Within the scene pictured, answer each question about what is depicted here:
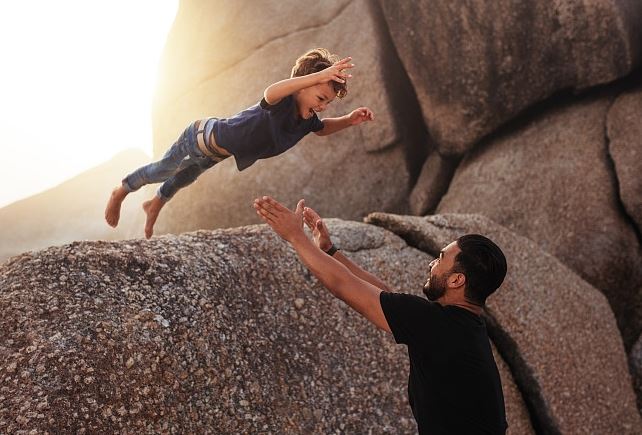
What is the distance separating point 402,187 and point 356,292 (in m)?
10.1

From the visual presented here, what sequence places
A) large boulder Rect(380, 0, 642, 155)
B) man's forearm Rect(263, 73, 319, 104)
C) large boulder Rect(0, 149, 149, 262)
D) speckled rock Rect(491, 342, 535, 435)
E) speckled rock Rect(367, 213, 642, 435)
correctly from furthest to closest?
large boulder Rect(0, 149, 149, 262) < large boulder Rect(380, 0, 642, 155) < speckled rock Rect(367, 213, 642, 435) < speckled rock Rect(491, 342, 535, 435) < man's forearm Rect(263, 73, 319, 104)

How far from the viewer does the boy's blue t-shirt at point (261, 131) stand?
5375mm

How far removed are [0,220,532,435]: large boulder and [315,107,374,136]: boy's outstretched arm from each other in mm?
1468

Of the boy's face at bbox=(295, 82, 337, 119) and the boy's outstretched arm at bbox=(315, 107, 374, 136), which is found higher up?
the boy's face at bbox=(295, 82, 337, 119)

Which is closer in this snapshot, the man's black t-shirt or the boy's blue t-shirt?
the man's black t-shirt

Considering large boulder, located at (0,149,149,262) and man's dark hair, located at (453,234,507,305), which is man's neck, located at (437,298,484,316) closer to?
man's dark hair, located at (453,234,507,305)

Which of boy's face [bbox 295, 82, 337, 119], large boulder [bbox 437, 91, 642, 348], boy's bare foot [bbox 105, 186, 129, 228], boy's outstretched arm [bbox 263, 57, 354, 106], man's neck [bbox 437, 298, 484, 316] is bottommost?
large boulder [bbox 437, 91, 642, 348]

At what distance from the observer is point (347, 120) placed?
582 centimetres

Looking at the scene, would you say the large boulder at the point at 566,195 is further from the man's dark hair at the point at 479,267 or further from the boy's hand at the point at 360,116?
the man's dark hair at the point at 479,267

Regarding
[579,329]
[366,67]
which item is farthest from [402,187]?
[579,329]

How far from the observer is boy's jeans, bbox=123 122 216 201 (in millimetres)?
5871

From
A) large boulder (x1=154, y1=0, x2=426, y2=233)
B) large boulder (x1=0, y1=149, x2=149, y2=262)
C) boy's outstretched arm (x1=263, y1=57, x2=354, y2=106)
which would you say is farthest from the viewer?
large boulder (x1=0, y1=149, x2=149, y2=262)

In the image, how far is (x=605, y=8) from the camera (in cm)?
1082

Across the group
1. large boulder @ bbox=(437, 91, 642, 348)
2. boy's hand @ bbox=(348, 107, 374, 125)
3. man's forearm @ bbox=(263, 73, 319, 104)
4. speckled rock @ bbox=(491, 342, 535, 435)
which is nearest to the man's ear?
man's forearm @ bbox=(263, 73, 319, 104)
